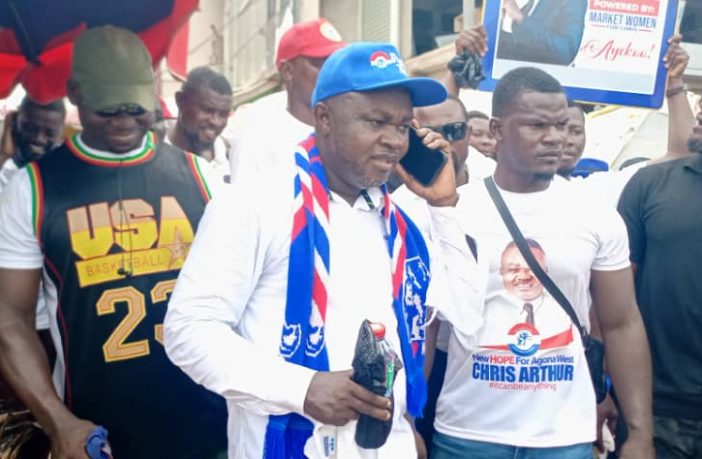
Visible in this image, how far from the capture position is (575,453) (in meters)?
3.76

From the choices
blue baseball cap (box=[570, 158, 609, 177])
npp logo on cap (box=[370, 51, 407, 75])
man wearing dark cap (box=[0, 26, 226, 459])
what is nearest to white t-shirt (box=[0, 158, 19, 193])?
man wearing dark cap (box=[0, 26, 226, 459])

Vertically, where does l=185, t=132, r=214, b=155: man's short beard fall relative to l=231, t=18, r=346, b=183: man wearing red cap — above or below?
below

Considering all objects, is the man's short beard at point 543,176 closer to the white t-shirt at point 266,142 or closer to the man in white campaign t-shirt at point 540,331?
the man in white campaign t-shirt at point 540,331

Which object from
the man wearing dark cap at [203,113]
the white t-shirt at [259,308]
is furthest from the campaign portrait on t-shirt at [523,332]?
the man wearing dark cap at [203,113]

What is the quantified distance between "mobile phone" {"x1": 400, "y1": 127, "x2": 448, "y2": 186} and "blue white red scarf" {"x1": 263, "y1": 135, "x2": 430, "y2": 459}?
0.76 ft

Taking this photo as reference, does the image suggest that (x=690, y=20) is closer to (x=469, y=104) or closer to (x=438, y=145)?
(x=469, y=104)

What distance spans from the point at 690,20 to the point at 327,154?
12649 millimetres

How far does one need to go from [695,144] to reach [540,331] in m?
1.42

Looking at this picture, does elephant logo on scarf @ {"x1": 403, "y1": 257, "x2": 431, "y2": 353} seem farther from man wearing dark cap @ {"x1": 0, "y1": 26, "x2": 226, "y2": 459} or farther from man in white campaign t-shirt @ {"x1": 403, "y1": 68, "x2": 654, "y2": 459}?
man wearing dark cap @ {"x1": 0, "y1": 26, "x2": 226, "y2": 459}

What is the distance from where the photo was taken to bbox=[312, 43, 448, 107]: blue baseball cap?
2.92 metres

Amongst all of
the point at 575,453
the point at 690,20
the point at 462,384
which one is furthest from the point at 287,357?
the point at 690,20

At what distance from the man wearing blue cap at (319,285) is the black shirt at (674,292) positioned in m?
1.64

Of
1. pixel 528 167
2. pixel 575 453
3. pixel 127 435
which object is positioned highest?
pixel 528 167

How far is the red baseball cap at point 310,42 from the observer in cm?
467
